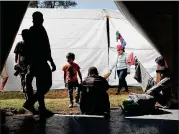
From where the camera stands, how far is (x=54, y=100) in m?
11.2

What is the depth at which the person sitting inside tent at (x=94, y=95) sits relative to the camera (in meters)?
7.03

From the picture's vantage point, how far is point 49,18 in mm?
13367

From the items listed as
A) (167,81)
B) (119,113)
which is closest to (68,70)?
(119,113)

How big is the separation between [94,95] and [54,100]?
14.2ft

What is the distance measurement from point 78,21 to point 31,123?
7.78m

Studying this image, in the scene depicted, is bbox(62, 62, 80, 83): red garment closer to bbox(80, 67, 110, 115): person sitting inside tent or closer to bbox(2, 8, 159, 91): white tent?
bbox(80, 67, 110, 115): person sitting inside tent

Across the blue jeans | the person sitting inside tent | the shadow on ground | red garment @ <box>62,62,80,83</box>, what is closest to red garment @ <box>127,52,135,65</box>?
the blue jeans

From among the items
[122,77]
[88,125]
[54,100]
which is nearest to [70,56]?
[54,100]

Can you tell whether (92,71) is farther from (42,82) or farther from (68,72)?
(68,72)

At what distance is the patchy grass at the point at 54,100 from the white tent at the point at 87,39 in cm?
58

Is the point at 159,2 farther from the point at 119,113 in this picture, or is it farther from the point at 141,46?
the point at 141,46

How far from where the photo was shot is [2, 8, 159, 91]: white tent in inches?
525

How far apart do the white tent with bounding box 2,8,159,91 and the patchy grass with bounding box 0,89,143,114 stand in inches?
22.9

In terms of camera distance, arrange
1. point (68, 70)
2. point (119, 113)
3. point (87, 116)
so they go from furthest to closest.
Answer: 1. point (68, 70)
2. point (119, 113)
3. point (87, 116)
